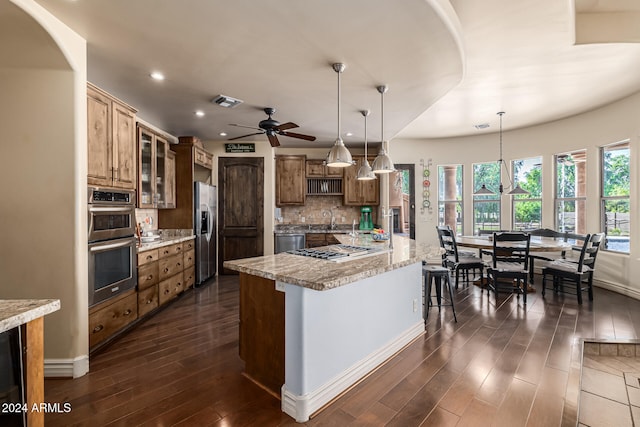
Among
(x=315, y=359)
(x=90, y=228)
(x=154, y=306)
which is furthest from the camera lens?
(x=154, y=306)

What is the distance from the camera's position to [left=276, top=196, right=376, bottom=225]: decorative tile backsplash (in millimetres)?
6516

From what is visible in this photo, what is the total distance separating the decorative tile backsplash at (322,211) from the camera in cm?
652

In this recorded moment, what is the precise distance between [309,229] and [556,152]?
4754 mm

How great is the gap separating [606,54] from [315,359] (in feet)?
13.5

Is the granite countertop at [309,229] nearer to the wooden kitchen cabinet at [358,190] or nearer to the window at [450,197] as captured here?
the wooden kitchen cabinet at [358,190]

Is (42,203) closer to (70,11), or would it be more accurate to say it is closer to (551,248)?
(70,11)

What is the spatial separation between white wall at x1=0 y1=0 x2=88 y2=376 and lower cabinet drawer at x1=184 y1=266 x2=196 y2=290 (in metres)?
2.19

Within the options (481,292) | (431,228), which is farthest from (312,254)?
(431,228)

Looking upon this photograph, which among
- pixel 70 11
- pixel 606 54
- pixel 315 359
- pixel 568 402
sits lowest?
pixel 568 402

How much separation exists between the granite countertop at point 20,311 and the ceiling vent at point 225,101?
2886 millimetres

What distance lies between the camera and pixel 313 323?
1897mm

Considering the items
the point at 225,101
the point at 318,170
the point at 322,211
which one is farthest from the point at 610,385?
→ the point at 318,170

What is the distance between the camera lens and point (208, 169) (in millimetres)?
5691

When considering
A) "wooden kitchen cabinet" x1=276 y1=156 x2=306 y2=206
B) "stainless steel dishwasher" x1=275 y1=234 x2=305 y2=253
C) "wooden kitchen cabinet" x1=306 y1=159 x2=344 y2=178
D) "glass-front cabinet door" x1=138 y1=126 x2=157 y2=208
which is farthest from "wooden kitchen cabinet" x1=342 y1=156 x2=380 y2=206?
"glass-front cabinet door" x1=138 y1=126 x2=157 y2=208
